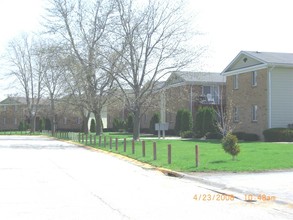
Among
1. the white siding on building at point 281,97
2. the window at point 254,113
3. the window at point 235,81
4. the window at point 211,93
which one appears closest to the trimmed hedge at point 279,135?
the white siding on building at point 281,97

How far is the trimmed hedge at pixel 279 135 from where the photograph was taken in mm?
32125

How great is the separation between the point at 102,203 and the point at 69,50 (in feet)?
96.8

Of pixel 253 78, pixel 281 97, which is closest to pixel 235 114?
pixel 253 78

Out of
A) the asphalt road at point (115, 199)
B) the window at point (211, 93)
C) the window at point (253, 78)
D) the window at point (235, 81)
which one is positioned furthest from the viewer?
the window at point (211, 93)

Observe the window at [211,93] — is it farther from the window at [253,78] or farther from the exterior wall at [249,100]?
the window at [253,78]

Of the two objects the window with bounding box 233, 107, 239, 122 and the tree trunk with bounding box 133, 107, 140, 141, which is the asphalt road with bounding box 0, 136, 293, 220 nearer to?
the tree trunk with bounding box 133, 107, 140, 141

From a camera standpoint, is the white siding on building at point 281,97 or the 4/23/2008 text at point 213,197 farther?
the white siding on building at point 281,97

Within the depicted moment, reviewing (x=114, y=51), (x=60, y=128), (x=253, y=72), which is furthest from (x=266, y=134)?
(x=60, y=128)

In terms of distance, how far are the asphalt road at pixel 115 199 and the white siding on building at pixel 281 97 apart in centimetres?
2190

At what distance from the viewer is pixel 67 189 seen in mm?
11555

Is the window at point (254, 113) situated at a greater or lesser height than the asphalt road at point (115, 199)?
greater

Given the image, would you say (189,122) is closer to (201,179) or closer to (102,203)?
(201,179)

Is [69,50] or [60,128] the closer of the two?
[69,50]
